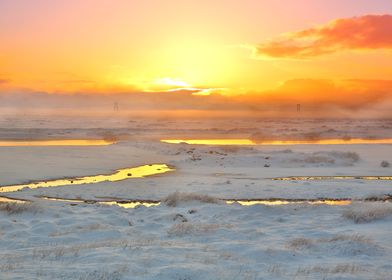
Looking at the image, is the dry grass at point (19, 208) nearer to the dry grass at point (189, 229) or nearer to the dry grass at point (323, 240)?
the dry grass at point (189, 229)

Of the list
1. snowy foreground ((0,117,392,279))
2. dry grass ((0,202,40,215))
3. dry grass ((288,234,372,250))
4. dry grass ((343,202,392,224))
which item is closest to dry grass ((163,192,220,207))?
snowy foreground ((0,117,392,279))

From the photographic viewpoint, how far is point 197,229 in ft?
49.5

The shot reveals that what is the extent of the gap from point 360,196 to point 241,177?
27.1 ft

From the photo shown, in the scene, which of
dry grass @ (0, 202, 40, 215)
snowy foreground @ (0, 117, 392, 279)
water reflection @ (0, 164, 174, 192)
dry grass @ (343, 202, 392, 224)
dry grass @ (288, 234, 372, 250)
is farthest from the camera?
water reflection @ (0, 164, 174, 192)

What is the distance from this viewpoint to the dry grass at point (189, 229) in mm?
14849

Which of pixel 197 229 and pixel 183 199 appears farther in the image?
pixel 183 199

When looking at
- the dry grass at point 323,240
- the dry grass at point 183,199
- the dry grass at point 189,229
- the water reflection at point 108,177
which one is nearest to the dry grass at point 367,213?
the dry grass at point 323,240

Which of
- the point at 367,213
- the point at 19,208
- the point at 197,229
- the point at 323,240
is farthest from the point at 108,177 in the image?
the point at 323,240

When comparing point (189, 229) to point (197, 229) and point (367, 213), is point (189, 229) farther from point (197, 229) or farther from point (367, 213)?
point (367, 213)

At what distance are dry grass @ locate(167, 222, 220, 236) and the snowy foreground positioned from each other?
0.11 ft

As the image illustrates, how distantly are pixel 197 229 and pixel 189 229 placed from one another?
265 mm

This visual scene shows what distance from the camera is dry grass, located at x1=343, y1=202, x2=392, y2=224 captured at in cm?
1656

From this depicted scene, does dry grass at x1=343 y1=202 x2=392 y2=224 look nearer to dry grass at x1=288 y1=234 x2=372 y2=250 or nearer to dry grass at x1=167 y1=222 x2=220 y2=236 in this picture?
dry grass at x1=288 y1=234 x2=372 y2=250

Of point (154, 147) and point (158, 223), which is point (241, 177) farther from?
point (154, 147)
